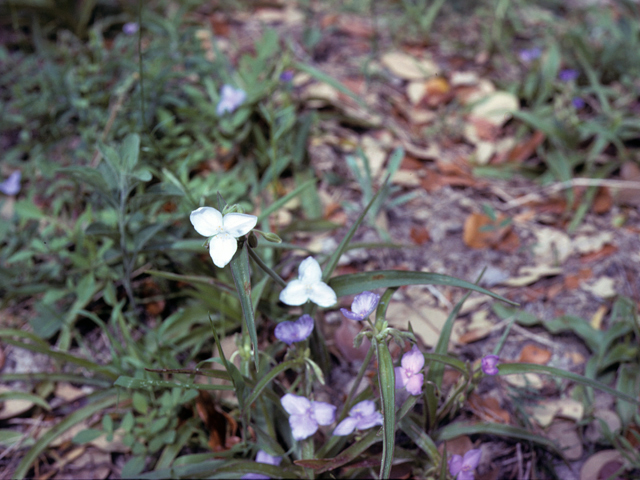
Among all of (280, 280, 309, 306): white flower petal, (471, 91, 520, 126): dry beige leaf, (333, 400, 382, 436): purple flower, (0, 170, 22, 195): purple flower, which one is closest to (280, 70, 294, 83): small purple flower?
(471, 91, 520, 126): dry beige leaf

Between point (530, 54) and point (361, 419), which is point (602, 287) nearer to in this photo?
point (361, 419)

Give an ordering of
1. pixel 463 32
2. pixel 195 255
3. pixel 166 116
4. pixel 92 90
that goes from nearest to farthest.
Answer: pixel 195 255 < pixel 166 116 < pixel 92 90 < pixel 463 32

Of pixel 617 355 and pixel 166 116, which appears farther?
pixel 166 116

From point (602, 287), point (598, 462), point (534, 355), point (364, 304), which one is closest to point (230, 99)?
point (364, 304)

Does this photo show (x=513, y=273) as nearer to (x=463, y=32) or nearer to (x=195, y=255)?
(x=195, y=255)

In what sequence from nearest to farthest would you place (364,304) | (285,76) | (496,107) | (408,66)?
(364,304), (285,76), (496,107), (408,66)

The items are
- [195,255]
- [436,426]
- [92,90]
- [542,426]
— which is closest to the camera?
[436,426]

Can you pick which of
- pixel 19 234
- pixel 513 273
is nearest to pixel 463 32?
pixel 513 273
